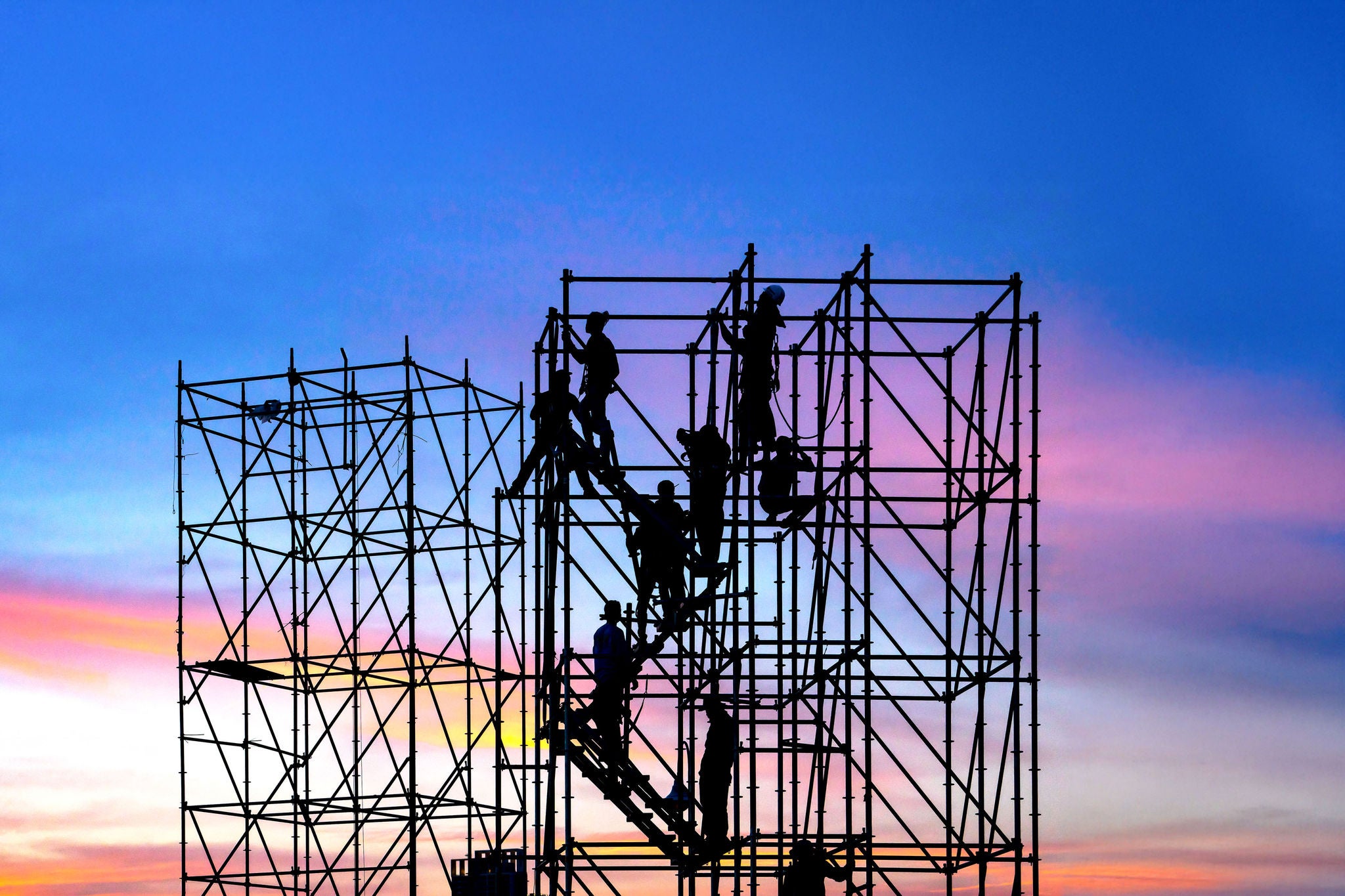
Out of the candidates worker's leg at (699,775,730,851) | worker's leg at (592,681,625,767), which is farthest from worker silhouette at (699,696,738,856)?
worker's leg at (592,681,625,767)

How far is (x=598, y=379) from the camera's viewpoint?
27.9 metres

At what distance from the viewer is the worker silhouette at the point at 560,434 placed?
2758 centimetres

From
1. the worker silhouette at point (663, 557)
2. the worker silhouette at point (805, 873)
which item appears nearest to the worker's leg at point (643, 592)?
the worker silhouette at point (663, 557)

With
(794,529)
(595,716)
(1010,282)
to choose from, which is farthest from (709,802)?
(1010,282)

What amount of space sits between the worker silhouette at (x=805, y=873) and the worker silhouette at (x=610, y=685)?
2.47 metres

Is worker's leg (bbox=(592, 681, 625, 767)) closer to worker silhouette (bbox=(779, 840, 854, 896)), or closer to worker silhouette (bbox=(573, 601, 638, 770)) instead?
worker silhouette (bbox=(573, 601, 638, 770))

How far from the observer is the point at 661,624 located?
27.5m

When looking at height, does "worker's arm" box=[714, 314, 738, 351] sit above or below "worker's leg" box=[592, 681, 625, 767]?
above

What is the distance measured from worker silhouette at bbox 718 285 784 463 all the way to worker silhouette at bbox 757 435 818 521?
0.20 meters

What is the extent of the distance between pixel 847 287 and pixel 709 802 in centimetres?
668

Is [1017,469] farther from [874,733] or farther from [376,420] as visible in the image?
[376,420]

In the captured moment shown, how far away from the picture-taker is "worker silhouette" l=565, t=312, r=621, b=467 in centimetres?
2784

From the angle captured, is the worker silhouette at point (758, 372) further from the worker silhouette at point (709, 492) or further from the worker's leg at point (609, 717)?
the worker's leg at point (609, 717)

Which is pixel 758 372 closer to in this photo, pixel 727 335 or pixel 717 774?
pixel 727 335
